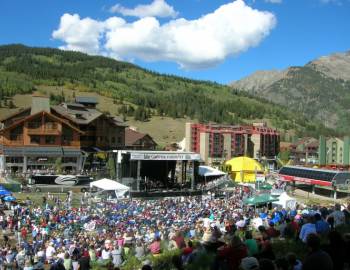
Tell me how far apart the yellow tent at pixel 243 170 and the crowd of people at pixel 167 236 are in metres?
26.8

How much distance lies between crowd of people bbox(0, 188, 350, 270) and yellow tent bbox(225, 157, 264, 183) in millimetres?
26766

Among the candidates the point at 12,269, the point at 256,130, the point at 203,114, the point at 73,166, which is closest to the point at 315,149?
the point at 256,130

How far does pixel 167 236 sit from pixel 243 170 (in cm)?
4446

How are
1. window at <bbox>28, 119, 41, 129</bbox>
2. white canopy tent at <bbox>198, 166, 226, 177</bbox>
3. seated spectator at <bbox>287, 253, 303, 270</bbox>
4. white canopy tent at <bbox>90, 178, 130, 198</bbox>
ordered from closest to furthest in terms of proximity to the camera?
seated spectator at <bbox>287, 253, 303, 270</bbox> → white canopy tent at <bbox>90, 178, 130, 198</bbox> → white canopy tent at <bbox>198, 166, 226, 177</bbox> → window at <bbox>28, 119, 41, 129</bbox>

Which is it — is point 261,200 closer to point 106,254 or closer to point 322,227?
point 106,254

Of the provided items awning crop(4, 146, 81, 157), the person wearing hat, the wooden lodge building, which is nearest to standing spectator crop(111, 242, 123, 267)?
the person wearing hat

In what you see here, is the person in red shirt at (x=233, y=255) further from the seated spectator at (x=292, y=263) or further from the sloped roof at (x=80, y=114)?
the sloped roof at (x=80, y=114)

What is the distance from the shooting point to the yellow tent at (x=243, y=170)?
209 ft

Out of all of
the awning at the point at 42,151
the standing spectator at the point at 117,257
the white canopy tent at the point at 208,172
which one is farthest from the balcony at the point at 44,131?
the standing spectator at the point at 117,257

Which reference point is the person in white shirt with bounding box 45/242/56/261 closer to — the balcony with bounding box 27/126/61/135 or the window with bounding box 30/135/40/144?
the window with bounding box 30/135/40/144

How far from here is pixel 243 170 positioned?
6419 centimetres

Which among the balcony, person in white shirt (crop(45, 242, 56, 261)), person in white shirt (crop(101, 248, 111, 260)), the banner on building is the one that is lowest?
person in white shirt (crop(45, 242, 56, 261))

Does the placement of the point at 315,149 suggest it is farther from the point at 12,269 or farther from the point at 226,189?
the point at 12,269

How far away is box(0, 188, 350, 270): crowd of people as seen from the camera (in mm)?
10305
